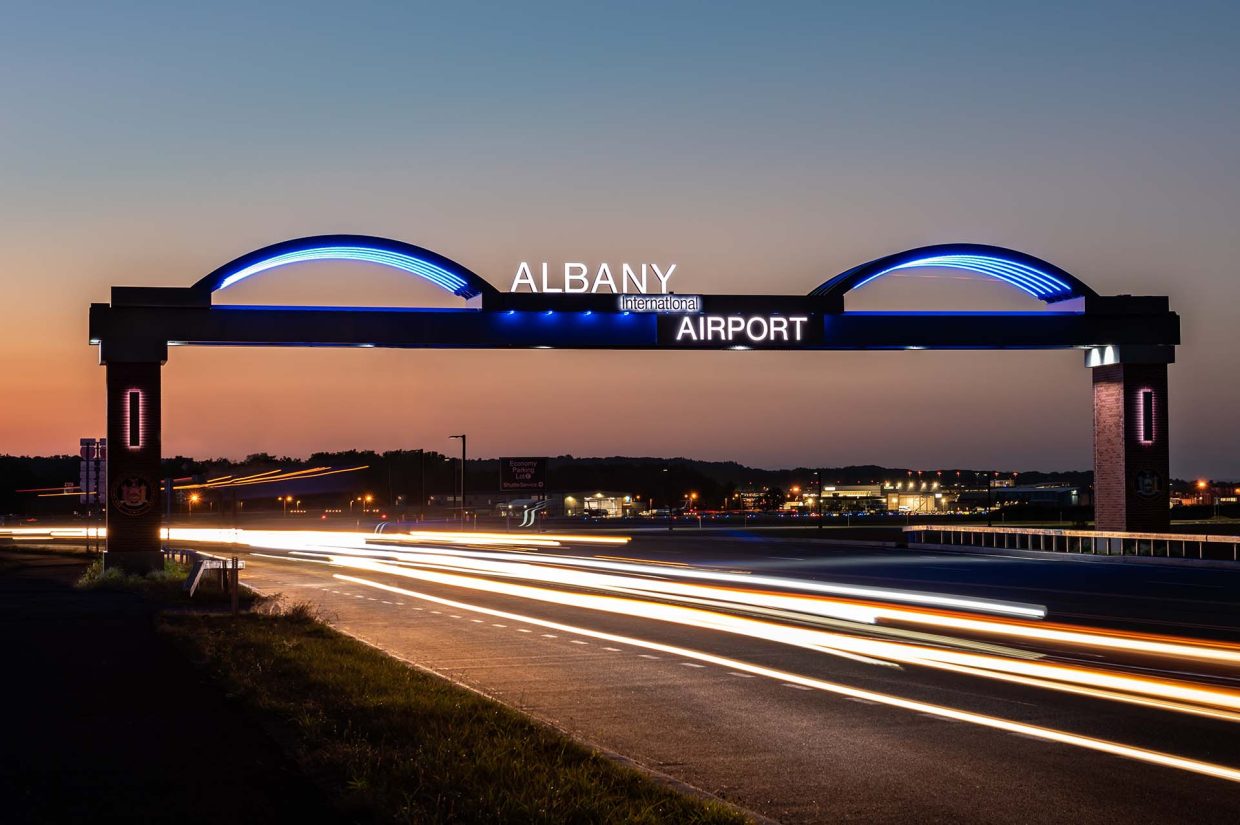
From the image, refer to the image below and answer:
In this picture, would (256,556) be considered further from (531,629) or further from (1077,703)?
(1077,703)

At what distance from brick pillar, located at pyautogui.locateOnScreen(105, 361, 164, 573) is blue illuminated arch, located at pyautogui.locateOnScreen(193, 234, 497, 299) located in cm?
295

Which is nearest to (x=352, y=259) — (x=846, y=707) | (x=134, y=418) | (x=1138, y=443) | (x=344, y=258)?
(x=344, y=258)

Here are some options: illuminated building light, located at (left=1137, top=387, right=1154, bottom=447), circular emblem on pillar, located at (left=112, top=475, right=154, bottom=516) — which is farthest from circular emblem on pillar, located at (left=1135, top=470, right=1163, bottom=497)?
circular emblem on pillar, located at (left=112, top=475, right=154, bottom=516)

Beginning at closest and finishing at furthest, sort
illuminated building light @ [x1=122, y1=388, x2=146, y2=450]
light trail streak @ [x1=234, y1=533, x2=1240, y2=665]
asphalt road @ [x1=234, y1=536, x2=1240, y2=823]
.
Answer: asphalt road @ [x1=234, y1=536, x2=1240, y2=823] < light trail streak @ [x1=234, y1=533, x2=1240, y2=665] < illuminated building light @ [x1=122, y1=388, x2=146, y2=450]

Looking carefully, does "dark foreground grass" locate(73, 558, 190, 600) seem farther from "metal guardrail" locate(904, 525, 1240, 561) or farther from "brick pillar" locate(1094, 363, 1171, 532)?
"metal guardrail" locate(904, 525, 1240, 561)

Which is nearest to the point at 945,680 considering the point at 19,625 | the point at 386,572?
the point at 19,625

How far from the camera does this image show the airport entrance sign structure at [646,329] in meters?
33.4

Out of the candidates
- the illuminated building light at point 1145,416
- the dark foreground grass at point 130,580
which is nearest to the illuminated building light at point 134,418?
the dark foreground grass at point 130,580

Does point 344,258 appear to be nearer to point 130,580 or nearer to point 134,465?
point 134,465

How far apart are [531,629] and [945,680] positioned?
8.21 meters

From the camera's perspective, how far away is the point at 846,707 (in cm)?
1268

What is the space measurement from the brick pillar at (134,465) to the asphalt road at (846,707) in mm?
8162

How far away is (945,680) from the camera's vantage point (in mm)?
14328

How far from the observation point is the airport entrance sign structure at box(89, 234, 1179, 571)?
1315 inches
